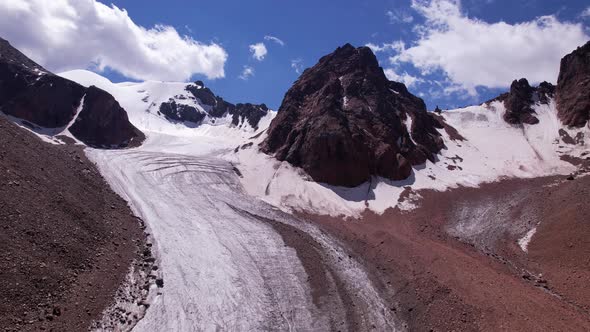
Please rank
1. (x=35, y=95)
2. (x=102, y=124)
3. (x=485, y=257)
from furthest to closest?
(x=102, y=124) → (x=35, y=95) → (x=485, y=257)

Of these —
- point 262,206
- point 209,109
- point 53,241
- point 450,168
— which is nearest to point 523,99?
point 450,168

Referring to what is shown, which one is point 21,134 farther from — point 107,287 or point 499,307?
point 499,307

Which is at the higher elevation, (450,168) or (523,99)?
(523,99)

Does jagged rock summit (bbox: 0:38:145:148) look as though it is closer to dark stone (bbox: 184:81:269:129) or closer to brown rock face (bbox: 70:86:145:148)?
brown rock face (bbox: 70:86:145:148)

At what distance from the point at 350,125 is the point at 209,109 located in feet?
376

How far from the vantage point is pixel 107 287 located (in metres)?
20.5

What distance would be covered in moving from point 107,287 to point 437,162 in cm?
4233

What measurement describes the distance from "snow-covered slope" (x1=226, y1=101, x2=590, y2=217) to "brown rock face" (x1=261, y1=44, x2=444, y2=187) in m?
1.62

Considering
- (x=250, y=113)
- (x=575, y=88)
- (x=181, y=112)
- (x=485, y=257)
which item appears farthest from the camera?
(x=181, y=112)

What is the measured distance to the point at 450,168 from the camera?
51.5 m

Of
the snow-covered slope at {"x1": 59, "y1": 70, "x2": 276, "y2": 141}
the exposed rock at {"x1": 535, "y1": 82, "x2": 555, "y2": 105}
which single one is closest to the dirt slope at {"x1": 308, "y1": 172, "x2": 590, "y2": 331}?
the exposed rock at {"x1": 535, "y1": 82, "x2": 555, "y2": 105}

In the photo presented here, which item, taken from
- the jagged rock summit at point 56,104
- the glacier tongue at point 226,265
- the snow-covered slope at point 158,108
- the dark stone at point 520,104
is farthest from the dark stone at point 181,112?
the glacier tongue at point 226,265

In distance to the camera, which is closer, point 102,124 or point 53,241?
point 53,241

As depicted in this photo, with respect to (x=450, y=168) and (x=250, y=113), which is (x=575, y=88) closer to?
(x=450, y=168)
